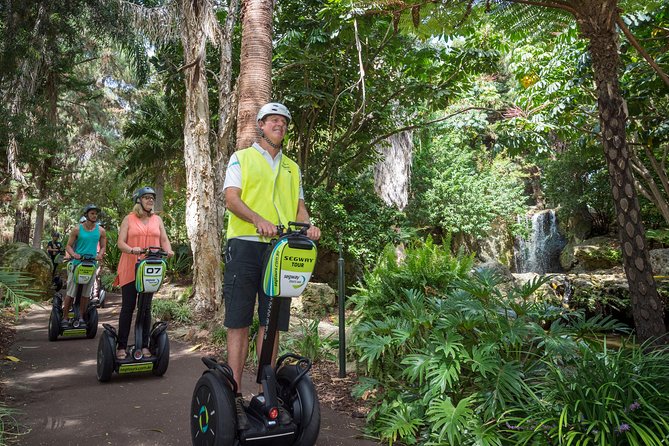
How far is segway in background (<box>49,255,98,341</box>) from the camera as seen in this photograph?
6.76 m

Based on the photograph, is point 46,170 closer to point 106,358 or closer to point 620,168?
point 106,358

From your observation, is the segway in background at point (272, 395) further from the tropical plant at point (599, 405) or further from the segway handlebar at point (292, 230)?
the tropical plant at point (599, 405)

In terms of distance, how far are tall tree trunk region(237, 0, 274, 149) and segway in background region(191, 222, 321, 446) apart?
12.3 feet

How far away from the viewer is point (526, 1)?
13.1ft

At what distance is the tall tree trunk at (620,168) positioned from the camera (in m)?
3.69

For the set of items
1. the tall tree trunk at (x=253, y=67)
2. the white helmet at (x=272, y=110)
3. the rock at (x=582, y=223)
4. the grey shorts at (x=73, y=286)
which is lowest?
the grey shorts at (x=73, y=286)

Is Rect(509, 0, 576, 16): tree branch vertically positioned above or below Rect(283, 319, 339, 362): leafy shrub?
above

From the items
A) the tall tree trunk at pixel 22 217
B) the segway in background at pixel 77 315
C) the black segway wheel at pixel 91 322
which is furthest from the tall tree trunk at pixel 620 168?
the tall tree trunk at pixel 22 217

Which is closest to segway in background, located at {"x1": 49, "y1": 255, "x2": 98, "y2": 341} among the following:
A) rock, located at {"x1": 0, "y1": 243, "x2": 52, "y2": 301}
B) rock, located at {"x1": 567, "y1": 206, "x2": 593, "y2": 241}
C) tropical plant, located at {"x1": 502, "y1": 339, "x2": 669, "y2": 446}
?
rock, located at {"x1": 0, "y1": 243, "x2": 52, "y2": 301}

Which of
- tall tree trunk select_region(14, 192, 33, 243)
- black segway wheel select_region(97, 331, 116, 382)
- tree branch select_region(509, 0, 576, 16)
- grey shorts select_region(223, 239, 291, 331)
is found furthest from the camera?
tall tree trunk select_region(14, 192, 33, 243)

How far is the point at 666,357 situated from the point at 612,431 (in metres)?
0.76

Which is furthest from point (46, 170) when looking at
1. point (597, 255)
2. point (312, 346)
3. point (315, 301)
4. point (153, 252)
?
point (597, 255)

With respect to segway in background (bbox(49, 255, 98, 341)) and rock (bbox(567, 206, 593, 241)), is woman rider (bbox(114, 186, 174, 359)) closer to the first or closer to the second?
segway in background (bbox(49, 255, 98, 341))

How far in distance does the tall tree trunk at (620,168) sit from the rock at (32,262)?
435 inches
